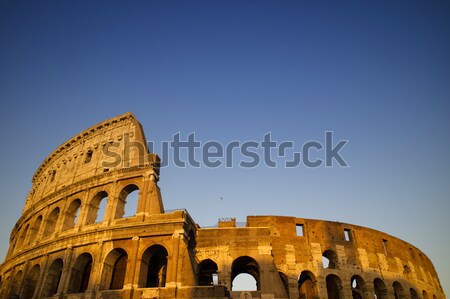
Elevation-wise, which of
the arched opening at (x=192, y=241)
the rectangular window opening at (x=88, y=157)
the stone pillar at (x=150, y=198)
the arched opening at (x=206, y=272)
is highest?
the rectangular window opening at (x=88, y=157)

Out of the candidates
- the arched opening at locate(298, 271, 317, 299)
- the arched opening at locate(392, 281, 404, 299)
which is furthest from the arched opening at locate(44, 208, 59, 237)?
the arched opening at locate(392, 281, 404, 299)

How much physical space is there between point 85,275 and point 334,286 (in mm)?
17548

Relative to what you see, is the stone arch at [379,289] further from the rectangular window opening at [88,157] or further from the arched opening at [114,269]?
the rectangular window opening at [88,157]

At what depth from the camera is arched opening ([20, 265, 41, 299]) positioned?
21055 millimetres

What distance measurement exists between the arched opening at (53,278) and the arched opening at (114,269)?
4164mm

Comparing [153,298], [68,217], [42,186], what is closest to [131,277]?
[153,298]

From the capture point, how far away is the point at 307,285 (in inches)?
944

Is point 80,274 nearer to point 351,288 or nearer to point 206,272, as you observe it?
point 206,272

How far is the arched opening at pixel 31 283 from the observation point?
69.1ft

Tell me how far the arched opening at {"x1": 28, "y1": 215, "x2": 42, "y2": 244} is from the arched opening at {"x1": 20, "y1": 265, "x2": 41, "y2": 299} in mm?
3184

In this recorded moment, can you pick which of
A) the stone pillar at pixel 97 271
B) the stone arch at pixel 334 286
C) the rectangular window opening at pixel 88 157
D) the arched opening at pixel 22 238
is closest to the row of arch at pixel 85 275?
the stone pillar at pixel 97 271

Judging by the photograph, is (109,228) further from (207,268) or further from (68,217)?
(207,268)

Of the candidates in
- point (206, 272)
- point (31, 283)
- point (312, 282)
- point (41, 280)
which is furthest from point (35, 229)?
point (312, 282)

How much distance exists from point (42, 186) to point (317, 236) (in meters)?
24.6
